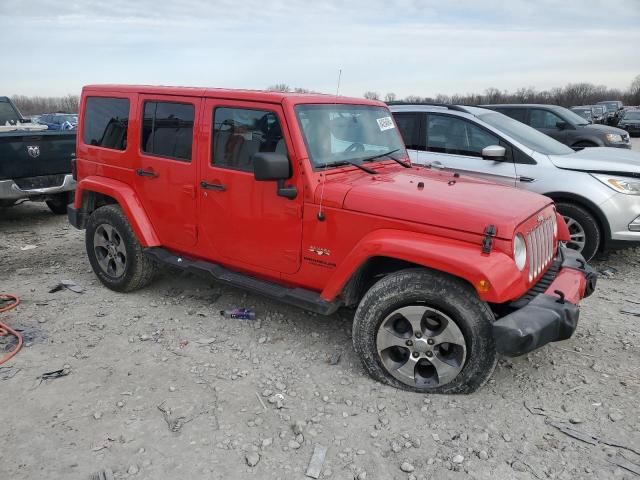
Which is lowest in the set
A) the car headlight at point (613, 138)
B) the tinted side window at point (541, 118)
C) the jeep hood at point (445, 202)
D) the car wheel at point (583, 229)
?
the car wheel at point (583, 229)

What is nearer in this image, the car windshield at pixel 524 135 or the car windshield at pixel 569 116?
the car windshield at pixel 524 135

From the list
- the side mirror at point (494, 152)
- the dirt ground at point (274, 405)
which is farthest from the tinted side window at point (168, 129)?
the side mirror at point (494, 152)

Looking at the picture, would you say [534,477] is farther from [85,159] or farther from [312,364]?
[85,159]

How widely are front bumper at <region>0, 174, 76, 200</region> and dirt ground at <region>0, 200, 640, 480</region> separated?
11.1 ft

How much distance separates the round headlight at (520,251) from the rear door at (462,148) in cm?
278

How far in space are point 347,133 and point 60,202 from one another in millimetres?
6356

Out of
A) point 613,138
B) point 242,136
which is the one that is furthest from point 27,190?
point 613,138

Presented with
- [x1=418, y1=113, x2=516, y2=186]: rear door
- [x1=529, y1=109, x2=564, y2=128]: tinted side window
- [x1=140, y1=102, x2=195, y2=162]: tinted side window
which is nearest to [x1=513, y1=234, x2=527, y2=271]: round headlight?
[x1=140, y1=102, x2=195, y2=162]: tinted side window

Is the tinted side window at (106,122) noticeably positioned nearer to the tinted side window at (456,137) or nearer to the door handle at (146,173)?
the door handle at (146,173)

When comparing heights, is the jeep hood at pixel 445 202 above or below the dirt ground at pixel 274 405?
above

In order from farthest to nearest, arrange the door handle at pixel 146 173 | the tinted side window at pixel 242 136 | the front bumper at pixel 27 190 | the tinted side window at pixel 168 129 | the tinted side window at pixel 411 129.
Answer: the front bumper at pixel 27 190 → the tinted side window at pixel 411 129 → the door handle at pixel 146 173 → the tinted side window at pixel 168 129 → the tinted side window at pixel 242 136

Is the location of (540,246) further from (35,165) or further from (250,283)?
(35,165)

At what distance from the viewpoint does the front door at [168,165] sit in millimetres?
4156

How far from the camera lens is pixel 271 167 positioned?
3.31 metres
